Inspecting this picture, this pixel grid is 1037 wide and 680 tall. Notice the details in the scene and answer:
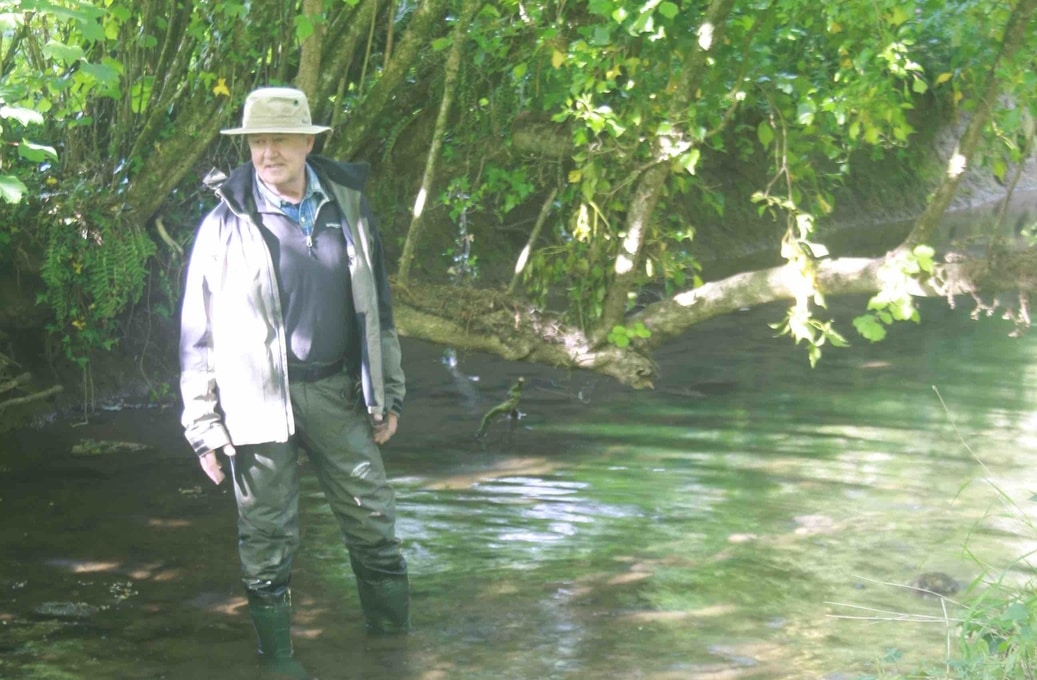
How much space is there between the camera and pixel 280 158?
16.5ft

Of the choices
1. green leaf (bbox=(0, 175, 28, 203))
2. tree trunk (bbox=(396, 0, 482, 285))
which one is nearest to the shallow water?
tree trunk (bbox=(396, 0, 482, 285))

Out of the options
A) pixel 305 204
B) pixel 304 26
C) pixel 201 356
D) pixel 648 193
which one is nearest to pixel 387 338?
pixel 305 204

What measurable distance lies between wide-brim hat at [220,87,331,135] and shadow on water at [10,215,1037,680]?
7.27ft

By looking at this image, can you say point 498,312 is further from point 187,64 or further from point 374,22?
point 187,64

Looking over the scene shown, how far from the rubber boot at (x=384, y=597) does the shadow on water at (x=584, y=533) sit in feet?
0.29

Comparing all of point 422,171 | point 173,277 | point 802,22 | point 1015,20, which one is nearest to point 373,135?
point 422,171

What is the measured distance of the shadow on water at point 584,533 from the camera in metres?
5.56

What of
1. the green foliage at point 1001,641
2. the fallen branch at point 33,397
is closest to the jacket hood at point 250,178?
the green foliage at point 1001,641

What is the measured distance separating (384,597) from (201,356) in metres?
1.38

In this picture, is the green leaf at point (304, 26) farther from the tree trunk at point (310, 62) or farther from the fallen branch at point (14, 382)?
the fallen branch at point (14, 382)

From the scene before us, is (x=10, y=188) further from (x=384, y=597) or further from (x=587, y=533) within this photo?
(x=587, y=533)

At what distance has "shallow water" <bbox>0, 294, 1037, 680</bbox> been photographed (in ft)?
18.2

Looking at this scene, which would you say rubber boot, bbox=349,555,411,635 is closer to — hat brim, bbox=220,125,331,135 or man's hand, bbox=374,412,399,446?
man's hand, bbox=374,412,399,446

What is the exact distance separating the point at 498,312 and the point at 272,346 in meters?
3.59
